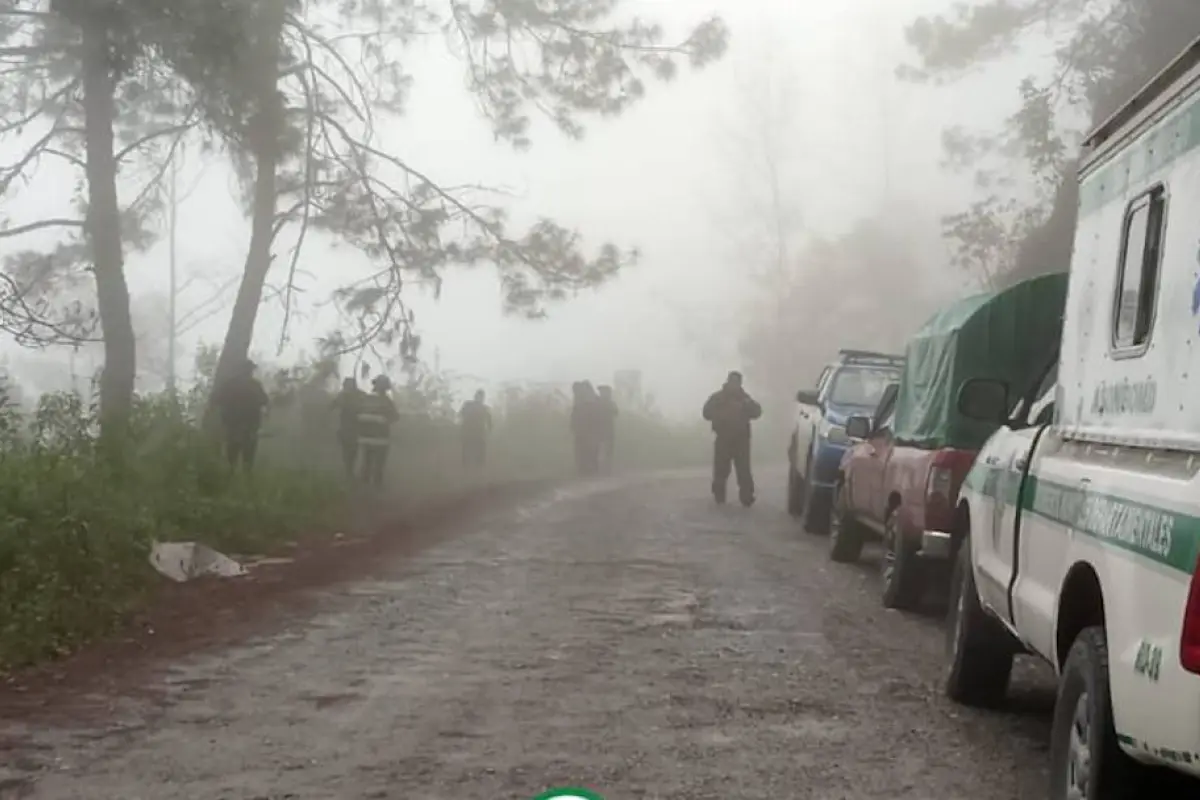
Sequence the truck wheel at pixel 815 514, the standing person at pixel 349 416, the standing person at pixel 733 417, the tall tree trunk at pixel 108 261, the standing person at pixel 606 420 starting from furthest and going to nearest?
the standing person at pixel 606 420, the standing person at pixel 349 416, the standing person at pixel 733 417, the tall tree trunk at pixel 108 261, the truck wheel at pixel 815 514

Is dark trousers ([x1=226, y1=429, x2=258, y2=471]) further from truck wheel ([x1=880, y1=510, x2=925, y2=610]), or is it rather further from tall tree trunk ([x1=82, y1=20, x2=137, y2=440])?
truck wheel ([x1=880, y1=510, x2=925, y2=610])

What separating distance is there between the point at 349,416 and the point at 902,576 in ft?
39.4

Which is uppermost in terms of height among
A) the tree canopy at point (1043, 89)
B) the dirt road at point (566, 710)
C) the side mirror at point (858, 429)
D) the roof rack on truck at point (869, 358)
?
the tree canopy at point (1043, 89)

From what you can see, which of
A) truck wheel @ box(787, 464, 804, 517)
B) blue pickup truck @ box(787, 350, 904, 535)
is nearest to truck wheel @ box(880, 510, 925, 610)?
blue pickup truck @ box(787, 350, 904, 535)

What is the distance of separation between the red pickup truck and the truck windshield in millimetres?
2437

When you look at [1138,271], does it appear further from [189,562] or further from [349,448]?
[349,448]

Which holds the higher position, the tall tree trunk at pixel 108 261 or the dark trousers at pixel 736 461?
the tall tree trunk at pixel 108 261

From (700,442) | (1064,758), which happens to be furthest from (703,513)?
(700,442)

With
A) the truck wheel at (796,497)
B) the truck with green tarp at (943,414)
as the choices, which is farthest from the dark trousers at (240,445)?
the truck with green tarp at (943,414)

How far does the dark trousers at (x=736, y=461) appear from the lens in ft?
61.4

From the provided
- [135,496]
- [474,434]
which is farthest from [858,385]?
[474,434]

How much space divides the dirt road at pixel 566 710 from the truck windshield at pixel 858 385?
458cm

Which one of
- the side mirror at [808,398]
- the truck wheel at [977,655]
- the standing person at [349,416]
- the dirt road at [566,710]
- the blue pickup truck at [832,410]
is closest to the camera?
the dirt road at [566,710]

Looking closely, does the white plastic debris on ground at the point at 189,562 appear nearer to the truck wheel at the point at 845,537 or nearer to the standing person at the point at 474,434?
the truck wheel at the point at 845,537
